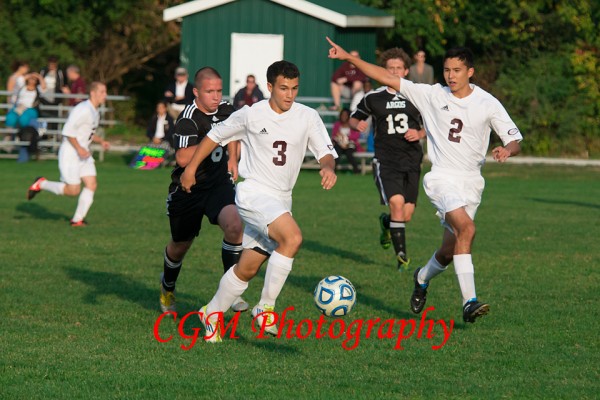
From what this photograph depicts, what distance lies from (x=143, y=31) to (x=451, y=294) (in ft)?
80.3

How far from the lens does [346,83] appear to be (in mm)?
26172

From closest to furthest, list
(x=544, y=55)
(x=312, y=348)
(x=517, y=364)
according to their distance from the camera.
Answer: (x=517, y=364) → (x=312, y=348) → (x=544, y=55)

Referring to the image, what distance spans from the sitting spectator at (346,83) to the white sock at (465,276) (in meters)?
17.1

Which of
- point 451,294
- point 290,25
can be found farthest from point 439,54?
point 451,294

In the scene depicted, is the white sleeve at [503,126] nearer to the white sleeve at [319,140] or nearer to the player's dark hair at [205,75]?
the white sleeve at [319,140]

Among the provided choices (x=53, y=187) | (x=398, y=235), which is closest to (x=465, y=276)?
(x=398, y=235)

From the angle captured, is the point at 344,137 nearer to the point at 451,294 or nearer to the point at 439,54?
the point at 439,54

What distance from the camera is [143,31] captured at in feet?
109

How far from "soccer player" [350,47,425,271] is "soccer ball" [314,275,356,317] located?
435 centimetres

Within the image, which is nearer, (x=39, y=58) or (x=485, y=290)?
(x=485, y=290)

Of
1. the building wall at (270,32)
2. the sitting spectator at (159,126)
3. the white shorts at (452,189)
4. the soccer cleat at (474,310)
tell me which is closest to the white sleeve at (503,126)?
the white shorts at (452,189)

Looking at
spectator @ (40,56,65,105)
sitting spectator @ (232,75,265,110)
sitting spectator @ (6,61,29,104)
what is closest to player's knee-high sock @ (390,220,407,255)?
sitting spectator @ (232,75,265,110)

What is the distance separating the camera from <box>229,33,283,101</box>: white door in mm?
28906

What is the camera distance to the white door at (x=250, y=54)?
2891cm
